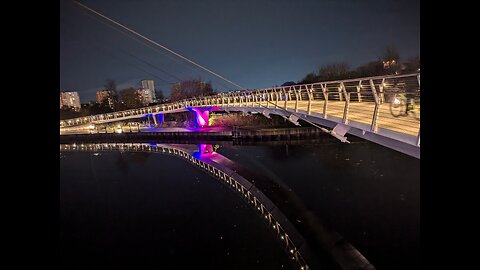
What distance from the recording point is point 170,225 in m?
7.61

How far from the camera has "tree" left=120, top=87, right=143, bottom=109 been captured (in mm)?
44062

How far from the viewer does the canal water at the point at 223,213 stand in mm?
5848

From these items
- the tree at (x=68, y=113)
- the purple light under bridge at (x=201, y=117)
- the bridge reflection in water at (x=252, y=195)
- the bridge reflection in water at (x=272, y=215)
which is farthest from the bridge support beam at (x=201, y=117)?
the tree at (x=68, y=113)

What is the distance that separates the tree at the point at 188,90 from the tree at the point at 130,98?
19.8 feet

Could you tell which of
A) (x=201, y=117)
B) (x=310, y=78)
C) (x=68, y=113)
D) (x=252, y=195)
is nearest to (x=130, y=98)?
(x=68, y=113)

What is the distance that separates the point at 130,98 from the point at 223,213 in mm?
41974

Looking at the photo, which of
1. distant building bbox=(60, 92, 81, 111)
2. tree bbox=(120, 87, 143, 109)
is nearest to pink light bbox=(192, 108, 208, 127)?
tree bbox=(120, 87, 143, 109)

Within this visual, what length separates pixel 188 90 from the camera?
45.3 m

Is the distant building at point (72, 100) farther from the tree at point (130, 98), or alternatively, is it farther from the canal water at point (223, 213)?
the canal water at point (223, 213)

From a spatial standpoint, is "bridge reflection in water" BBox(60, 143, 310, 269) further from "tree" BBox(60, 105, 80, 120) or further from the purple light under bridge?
"tree" BBox(60, 105, 80, 120)

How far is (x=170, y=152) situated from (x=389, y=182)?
1475 cm

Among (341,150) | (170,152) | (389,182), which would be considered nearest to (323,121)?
(389,182)

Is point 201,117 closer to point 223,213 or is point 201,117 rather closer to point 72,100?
point 223,213
